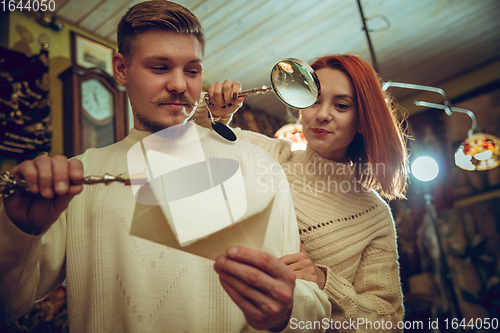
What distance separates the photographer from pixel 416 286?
4180 millimetres

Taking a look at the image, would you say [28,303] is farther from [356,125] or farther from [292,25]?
[292,25]

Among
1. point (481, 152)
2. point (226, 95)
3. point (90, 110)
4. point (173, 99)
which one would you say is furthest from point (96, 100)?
point (481, 152)

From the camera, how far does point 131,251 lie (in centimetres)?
81

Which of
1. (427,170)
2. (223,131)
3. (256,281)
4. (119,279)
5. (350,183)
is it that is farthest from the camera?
(427,170)

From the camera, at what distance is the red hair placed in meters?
1.38

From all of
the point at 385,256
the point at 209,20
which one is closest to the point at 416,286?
the point at 385,256

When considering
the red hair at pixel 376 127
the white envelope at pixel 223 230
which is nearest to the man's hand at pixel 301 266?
the white envelope at pixel 223 230

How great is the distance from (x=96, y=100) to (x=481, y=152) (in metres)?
2.91

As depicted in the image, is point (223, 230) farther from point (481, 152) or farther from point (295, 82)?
point (481, 152)

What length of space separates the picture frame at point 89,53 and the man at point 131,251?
5.80 feet

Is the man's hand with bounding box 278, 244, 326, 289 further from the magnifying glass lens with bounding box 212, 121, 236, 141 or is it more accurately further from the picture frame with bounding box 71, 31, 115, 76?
the picture frame with bounding box 71, 31, 115, 76

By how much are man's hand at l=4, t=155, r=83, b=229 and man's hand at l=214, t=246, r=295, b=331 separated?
0.31m

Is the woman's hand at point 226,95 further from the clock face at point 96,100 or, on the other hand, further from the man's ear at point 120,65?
the clock face at point 96,100

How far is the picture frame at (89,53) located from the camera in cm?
240
